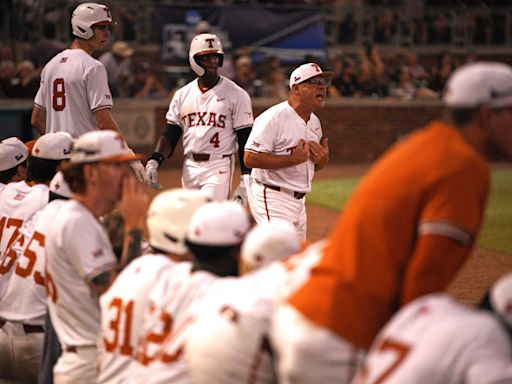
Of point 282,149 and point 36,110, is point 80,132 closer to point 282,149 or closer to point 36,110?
point 36,110

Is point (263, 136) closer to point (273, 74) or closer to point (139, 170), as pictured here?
point (139, 170)

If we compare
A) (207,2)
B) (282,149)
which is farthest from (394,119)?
(282,149)

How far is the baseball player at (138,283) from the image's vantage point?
14.1 feet

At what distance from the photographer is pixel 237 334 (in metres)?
3.67

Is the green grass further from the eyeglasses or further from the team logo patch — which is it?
the team logo patch

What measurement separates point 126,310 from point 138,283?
13 centimetres

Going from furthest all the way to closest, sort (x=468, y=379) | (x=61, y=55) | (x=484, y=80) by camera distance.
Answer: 1. (x=61, y=55)
2. (x=484, y=80)
3. (x=468, y=379)

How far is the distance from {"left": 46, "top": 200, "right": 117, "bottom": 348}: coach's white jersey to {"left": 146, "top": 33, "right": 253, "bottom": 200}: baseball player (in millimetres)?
3957

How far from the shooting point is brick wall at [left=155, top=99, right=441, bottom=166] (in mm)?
21125

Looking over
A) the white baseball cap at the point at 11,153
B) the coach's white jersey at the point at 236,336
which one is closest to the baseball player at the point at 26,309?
the white baseball cap at the point at 11,153

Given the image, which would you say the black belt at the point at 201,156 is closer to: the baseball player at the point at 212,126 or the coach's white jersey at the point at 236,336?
the baseball player at the point at 212,126

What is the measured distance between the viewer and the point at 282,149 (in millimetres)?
8477

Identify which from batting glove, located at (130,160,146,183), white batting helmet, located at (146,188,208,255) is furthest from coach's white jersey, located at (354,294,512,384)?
batting glove, located at (130,160,146,183)

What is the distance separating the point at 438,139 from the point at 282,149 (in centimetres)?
501
